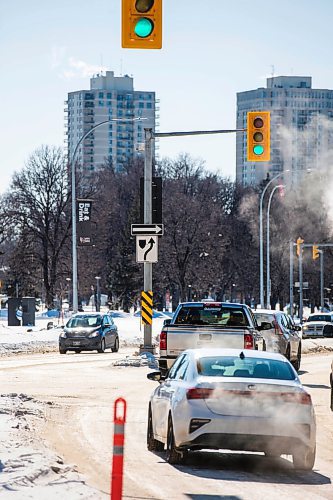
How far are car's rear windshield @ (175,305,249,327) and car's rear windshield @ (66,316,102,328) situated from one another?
18.3 metres

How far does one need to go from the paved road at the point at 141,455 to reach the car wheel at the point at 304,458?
0.11m

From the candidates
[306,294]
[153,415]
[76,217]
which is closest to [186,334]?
[153,415]

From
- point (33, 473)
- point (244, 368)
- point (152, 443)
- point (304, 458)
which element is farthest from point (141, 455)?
point (33, 473)

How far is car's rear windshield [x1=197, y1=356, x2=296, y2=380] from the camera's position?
14820 millimetres

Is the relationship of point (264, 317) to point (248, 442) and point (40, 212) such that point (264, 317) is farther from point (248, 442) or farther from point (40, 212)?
point (40, 212)

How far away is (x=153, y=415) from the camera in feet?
52.2

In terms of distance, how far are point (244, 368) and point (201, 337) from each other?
10446 millimetres

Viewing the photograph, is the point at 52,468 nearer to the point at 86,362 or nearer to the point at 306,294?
the point at 86,362

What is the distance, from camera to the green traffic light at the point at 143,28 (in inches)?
551

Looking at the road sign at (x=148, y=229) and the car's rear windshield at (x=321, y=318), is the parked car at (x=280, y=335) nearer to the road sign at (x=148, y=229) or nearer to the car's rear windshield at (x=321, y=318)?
the road sign at (x=148, y=229)

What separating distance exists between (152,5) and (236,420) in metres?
4.78

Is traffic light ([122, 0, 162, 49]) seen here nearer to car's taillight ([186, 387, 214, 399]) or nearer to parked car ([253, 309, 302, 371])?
car's taillight ([186, 387, 214, 399])

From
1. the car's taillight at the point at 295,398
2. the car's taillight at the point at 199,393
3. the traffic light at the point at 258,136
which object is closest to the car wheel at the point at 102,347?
the traffic light at the point at 258,136

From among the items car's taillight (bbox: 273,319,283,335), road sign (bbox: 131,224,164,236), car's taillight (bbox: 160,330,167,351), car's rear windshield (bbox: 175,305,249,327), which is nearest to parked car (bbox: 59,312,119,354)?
road sign (bbox: 131,224,164,236)
